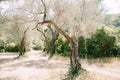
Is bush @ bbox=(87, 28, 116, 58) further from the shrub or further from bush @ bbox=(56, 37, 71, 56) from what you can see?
the shrub

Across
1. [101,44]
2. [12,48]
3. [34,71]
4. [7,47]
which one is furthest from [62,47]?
[7,47]

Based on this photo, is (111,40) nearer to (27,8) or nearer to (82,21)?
(82,21)

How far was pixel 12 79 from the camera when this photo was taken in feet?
53.9

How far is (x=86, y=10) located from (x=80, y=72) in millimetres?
13477

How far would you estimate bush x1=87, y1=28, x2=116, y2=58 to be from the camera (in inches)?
1126

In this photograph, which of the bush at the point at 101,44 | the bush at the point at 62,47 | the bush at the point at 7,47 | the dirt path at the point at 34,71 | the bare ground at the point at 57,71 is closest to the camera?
the bare ground at the point at 57,71

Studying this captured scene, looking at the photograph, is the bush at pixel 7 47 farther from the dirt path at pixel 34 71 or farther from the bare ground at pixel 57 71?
the bare ground at pixel 57 71

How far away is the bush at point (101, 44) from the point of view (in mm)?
28598

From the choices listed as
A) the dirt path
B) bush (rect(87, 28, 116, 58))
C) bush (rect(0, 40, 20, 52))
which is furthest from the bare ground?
bush (rect(0, 40, 20, 52))

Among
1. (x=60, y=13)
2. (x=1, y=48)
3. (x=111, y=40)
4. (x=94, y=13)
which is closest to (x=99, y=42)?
(x=111, y=40)

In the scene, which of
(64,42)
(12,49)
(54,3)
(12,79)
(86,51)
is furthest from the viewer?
(12,49)

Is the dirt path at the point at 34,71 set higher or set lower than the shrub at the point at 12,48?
lower

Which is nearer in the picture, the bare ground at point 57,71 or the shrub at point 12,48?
the bare ground at point 57,71

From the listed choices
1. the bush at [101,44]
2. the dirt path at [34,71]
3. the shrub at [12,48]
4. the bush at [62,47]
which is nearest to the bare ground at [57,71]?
the dirt path at [34,71]
